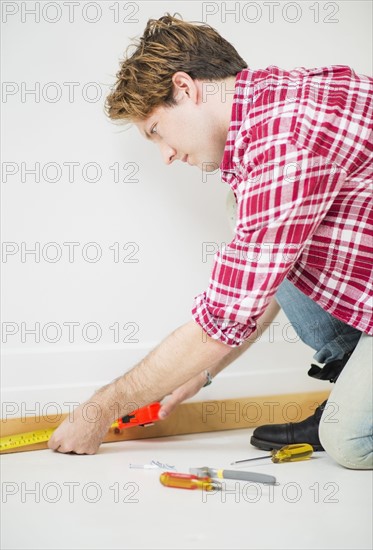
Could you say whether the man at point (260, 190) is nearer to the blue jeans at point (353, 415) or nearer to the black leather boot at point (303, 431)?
the blue jeans at point (353, 415)

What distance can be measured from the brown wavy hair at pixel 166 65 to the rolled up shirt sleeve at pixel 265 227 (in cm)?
27

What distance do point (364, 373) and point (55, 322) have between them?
0.83m

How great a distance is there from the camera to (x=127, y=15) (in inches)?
78.5

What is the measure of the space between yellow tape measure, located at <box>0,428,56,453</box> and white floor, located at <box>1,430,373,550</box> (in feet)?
0.10

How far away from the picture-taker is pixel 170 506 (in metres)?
1.41

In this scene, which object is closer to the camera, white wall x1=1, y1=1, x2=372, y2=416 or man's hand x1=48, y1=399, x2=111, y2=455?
man's hand x1=48, y1=399, x2=111, y2=455

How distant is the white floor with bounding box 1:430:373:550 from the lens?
1230 mm

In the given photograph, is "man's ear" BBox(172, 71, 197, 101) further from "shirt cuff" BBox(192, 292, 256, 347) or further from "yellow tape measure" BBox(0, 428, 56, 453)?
"yellow tape measure" BBox(0, 428, 56, 453)

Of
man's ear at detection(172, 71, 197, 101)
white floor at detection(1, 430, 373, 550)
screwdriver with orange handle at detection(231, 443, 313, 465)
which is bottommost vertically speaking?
screwdriver with orange handle at detection(231, 443, 313, 465)

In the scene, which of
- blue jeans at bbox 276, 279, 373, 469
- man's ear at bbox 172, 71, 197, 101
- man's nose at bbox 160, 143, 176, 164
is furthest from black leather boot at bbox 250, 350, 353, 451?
man's ear at bbox 172, 71, 197, 101

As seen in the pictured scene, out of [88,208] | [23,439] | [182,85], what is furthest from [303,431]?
[182,85]

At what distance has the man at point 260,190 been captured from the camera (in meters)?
1.35

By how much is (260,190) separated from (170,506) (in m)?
0.63

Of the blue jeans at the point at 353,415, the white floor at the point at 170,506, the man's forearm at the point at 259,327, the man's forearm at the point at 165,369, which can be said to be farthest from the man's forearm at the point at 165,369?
the man's forearm at the point at 259,327
